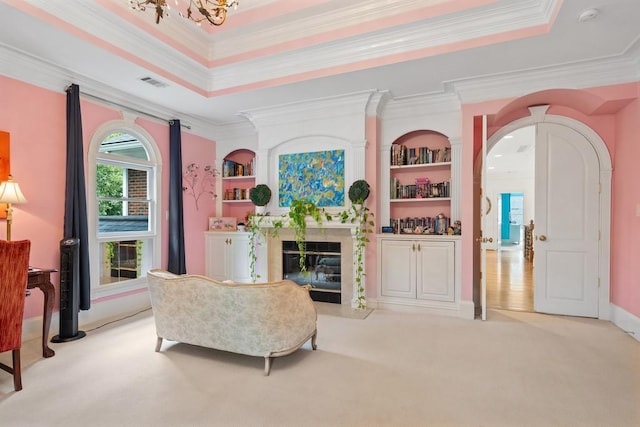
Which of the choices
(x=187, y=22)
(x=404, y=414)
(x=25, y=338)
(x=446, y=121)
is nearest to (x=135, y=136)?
(x=187, y=22)

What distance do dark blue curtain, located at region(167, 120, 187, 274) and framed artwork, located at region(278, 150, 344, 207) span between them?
1454 mm

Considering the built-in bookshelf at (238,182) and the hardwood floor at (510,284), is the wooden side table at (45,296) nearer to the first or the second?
the built-in bookshelf at (238,182)

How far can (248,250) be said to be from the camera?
5.40m

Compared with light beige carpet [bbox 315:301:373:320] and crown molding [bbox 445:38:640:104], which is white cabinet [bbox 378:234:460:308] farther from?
crown molding [bbox 445:38:640:104]

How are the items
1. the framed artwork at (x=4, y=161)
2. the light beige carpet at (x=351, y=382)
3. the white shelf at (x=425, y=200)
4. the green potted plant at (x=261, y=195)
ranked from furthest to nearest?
the green potted plant at (x=261, y=195), the white shelf at (x=425, y=200), the framed artwork at (x=4, y=161), the light beige carpet at (x=351, y=382)

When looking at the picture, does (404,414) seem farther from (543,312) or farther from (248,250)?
(248,250)

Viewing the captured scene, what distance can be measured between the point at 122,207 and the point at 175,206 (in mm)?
661

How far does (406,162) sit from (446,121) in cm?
72

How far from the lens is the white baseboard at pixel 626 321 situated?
342cm

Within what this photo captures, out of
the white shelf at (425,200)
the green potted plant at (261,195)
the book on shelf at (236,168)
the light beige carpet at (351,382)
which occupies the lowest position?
the light beige carpet at (351,382)

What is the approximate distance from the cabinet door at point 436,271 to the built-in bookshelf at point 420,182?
0.27 meters

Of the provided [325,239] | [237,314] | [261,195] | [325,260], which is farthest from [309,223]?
[237,314]

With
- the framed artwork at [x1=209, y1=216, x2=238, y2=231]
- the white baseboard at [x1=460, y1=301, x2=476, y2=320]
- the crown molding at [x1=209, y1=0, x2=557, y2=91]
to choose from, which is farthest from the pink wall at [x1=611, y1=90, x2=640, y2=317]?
the framed artwork at [x1=209, y1=216, x2=238, y2=231]

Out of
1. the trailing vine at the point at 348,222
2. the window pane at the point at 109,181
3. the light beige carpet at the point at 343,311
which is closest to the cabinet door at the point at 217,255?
the trailing vine at the point at 348,222
